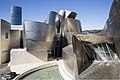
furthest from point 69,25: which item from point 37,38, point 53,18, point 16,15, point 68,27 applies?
point 16,15

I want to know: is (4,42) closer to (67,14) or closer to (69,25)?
(69,25)

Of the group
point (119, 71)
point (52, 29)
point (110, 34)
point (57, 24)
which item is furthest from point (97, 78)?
point (57, 24)

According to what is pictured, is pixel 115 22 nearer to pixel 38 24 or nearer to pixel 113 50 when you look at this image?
pixel 113 50

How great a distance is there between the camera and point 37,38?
21.6 meters

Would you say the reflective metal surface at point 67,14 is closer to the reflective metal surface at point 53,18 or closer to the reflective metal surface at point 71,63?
the reflective metal surface at point 53,18

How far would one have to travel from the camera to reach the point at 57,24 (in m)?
30.8

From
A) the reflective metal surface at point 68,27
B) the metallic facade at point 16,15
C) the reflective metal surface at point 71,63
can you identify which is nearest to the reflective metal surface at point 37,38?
the reflective metal surface at point 68,27

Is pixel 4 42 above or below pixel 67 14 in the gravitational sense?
below

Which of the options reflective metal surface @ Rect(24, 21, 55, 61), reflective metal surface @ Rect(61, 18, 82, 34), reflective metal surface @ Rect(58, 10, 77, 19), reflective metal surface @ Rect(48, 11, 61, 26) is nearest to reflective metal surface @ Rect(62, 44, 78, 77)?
reflective metal surface @ Rect(24, 21, 55, 61)

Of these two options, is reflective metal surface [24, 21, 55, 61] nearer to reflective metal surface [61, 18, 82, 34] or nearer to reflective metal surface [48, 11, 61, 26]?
reflective metal surface [61, 18, 82, 34]

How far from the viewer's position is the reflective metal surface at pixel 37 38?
21.1 m

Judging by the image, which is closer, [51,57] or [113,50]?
[113,50]

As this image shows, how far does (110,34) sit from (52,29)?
1508 cm

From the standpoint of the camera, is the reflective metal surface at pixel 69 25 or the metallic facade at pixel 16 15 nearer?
the reflective metal surface at pixel 69 25
